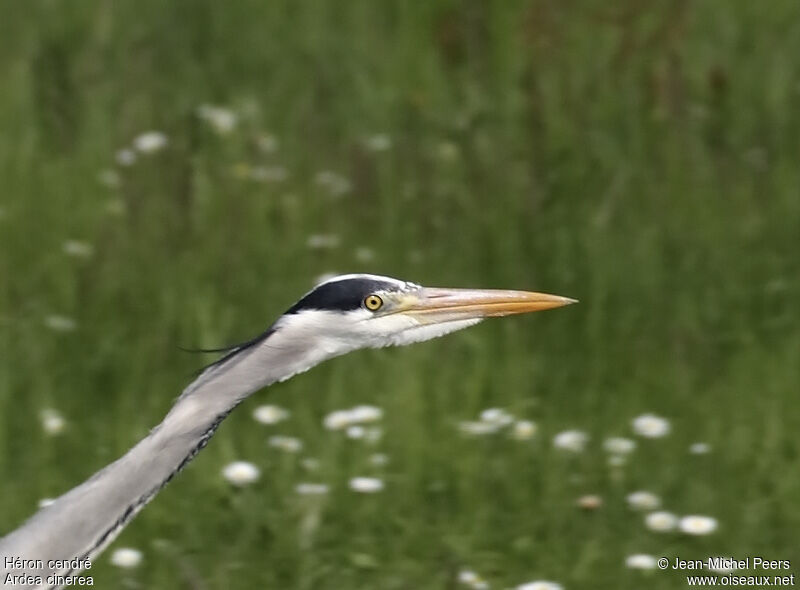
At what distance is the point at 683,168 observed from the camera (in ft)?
18.5

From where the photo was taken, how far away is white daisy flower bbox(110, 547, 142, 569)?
3895 millimetres

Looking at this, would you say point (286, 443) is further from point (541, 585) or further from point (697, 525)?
point (697, 525)

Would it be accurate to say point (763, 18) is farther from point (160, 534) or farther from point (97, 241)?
point (160, 534)

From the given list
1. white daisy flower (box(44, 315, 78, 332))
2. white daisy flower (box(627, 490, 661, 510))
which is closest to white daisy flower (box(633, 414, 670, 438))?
white daisy flower (box(627, 490, 661, 510))

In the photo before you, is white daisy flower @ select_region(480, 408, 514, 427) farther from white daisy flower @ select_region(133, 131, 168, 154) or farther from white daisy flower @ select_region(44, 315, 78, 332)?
white daisy flower @ select_region(133, 131, 168, 154)

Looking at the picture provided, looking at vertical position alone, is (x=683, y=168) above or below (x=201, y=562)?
above

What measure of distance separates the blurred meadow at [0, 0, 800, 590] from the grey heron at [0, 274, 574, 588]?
0.82m

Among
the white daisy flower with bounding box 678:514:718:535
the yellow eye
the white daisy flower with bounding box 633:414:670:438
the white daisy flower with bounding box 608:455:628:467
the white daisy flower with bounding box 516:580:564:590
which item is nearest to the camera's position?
the yellow eye

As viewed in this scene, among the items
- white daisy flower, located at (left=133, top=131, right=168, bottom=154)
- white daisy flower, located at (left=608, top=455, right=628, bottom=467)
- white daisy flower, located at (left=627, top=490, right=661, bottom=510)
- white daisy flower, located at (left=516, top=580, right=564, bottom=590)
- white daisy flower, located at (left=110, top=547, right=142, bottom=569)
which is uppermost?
white daisy flower, located at (left=133, top=131, right=168, bottom=154)

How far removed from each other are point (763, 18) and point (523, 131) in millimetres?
1320

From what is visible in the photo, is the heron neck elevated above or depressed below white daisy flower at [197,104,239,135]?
below

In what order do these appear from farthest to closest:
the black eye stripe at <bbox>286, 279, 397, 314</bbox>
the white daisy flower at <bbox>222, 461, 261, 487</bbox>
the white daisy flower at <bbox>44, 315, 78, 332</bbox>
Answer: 1. the white daisy flower at <bbox>44, 315, 78, 332</bbox>
2. the white daisy flower at <bbox>222, 461, 261, 487</bbox>
3. the black eye stripe at <bbox>286, 279, 397, 314</bbox>

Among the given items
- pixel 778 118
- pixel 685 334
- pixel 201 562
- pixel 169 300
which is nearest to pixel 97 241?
pixel 169 300

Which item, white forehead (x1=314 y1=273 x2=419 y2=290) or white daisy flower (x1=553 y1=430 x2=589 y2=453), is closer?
white forehead (x1=314 y1=273 x2=419 y2=290)
